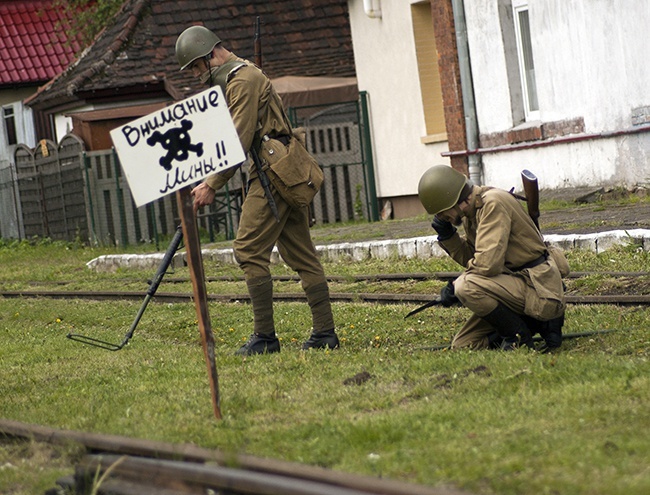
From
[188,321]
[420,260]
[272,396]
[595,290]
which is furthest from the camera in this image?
[420,260]

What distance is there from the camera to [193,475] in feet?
16.0

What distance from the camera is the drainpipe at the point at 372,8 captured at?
2138 cm

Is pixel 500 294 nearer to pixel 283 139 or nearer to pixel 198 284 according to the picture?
pixel 283 139

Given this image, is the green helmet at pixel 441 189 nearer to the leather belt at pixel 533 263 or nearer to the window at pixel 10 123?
the leather belt at pixel 533 263

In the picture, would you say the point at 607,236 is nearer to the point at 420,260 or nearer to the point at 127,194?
the point at 420,260

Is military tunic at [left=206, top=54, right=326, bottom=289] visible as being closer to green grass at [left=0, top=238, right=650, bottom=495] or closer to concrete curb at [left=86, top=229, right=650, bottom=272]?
green grass at [left=0, top=238, right=650, bottom=495]

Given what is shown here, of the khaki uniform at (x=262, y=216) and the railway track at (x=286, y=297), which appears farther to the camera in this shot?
the railway track at (x=286, y=297)

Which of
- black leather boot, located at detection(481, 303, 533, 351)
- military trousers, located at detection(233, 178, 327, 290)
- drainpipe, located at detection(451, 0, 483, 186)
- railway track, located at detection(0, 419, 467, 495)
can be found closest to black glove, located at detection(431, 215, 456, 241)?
black leather boot, located at detection(481, 303, 533, 351)

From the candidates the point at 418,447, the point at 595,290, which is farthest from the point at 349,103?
the point at 418,447

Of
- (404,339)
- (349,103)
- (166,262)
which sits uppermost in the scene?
(349,103)

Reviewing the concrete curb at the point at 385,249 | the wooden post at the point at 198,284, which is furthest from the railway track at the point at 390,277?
the wooden post at the point at 198,284

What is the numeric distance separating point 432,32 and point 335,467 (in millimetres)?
16600

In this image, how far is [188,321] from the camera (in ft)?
37.5

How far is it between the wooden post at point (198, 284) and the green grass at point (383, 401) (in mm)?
239
